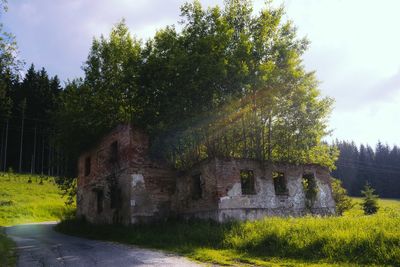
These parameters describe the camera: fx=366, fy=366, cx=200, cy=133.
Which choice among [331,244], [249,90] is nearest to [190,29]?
[249,90]

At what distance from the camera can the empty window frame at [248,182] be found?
712 inches

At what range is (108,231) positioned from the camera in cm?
1683

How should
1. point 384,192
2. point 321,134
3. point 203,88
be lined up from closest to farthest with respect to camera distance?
point 203,88, point 321,134, point 384,192

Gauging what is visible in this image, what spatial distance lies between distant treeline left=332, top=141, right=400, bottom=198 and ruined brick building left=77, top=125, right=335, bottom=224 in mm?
76894

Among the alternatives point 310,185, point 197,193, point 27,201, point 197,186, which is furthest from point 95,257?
point 27,201

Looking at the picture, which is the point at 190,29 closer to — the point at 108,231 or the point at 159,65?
the point at 159,65

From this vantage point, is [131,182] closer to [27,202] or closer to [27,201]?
[27,202]

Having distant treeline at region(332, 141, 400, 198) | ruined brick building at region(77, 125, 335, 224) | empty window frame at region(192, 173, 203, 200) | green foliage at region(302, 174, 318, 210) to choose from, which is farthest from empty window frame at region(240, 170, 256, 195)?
distant treeline at region(332, 141, 400, 198)

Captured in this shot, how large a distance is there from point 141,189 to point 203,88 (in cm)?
603

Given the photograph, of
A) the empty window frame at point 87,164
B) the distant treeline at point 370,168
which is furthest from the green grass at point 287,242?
the distant treeline at point 370,168

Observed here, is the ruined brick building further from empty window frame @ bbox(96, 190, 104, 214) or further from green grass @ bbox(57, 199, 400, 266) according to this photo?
green grass @ bbox(57, 199, 400, 266)

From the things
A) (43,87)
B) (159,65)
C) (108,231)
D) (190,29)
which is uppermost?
(43,87)

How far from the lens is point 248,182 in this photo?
1961 centimetres

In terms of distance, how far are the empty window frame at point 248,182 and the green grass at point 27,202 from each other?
15.7m
